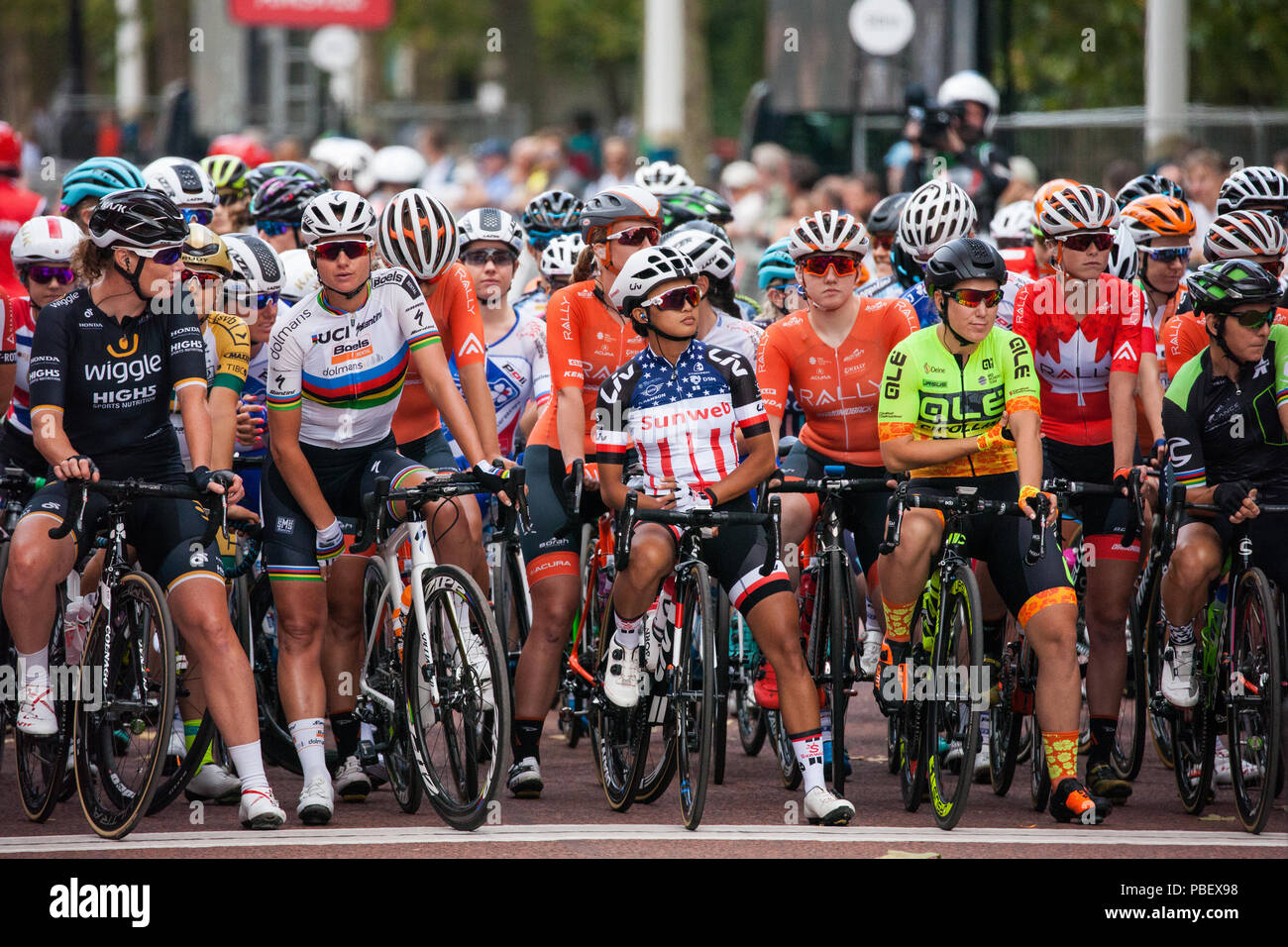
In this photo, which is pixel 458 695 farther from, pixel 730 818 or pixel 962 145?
pixel 962 145

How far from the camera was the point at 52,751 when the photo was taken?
826cm

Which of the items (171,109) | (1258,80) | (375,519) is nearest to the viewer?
(375,519)

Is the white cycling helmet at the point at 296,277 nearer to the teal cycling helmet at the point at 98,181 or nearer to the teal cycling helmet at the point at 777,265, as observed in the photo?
the teal cycling helmet at the point at 98,181

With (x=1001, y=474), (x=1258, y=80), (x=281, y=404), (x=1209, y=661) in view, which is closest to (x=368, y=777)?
(x=281, y=404)

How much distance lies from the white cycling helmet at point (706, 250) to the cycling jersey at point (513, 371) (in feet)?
4.20

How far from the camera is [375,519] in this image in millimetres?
8031

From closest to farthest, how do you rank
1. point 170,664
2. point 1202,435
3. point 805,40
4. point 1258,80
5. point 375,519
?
point 170,664, point 375,519, point 1202,435, point 805,40, point 1258,80

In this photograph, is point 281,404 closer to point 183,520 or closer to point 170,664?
point 183,520

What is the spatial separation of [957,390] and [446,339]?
229 cm

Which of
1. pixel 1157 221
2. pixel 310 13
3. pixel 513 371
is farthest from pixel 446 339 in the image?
pixel 310 13

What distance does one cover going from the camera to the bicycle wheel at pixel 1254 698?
7738 mm

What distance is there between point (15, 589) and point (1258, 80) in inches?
875

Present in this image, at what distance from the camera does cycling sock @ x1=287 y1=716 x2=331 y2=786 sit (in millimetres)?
8195

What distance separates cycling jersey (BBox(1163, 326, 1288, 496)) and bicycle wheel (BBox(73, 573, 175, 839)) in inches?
164
